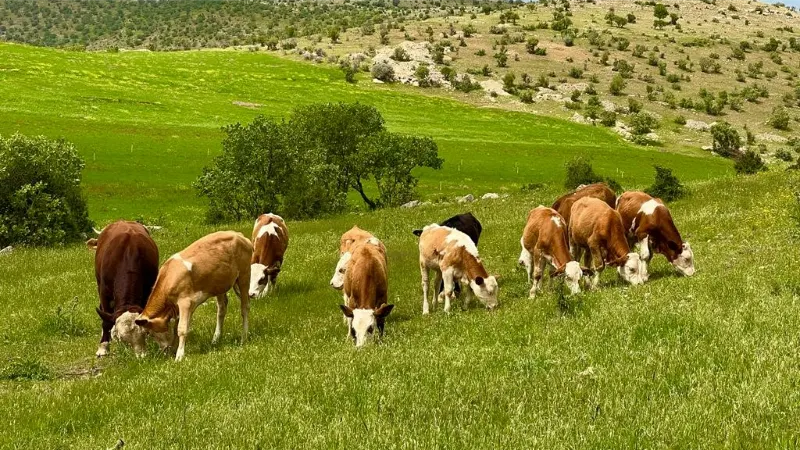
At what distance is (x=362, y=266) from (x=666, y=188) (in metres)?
25.3

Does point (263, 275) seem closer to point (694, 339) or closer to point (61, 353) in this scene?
point (61, 353)

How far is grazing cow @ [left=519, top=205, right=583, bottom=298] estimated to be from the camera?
16781 millimetres

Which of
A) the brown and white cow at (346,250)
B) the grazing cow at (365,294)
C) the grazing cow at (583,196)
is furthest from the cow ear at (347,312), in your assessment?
the grazing cow at (583,196)

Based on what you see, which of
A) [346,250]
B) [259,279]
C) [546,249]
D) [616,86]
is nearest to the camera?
[546,249]

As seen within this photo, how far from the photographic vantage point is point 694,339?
966cm

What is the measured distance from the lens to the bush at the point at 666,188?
34.5 meters

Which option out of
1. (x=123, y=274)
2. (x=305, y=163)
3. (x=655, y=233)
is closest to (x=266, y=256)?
(x=123, y=274)

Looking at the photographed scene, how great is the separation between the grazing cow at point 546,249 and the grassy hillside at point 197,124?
3960 centimetres

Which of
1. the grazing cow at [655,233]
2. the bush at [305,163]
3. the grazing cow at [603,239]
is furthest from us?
the bush at [305,163]

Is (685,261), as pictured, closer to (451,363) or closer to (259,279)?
(451,363)

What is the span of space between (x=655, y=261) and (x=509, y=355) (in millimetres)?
12795

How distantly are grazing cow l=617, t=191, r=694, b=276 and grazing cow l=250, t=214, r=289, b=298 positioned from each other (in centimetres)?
1166

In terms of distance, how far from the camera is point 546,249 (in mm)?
18094

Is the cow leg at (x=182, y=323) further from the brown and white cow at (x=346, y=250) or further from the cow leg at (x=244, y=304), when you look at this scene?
the brown and white cow at (x=346, y=250)
